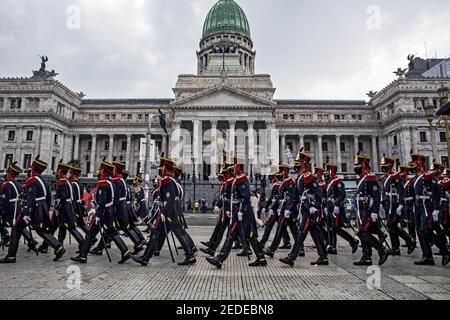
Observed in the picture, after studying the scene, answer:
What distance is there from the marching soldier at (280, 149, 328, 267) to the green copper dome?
7205 cm

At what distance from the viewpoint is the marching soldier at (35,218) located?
24.5 ft

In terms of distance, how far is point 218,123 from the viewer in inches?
1939

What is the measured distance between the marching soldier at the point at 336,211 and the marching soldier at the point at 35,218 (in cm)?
753

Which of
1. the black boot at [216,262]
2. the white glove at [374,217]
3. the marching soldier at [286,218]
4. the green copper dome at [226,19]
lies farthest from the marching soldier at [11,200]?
the green copper dome at [226,19]

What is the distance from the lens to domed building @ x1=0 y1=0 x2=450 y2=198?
45.8 metres

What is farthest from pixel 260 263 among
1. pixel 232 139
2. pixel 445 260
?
pixel 232 139

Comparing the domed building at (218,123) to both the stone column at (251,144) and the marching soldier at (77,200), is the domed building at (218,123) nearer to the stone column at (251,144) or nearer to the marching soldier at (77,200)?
the stone column at (251,144)

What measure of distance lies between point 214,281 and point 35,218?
4.98m

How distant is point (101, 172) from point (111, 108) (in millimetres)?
53500

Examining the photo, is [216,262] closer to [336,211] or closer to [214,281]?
[214,281]

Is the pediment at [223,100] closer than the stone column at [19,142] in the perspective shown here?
No

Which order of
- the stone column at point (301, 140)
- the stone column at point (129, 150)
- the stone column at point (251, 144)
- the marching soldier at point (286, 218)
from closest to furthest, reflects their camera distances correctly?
the marching soldier at point (286, 218)
the stone column at point (251, 144)
the stone column at point (301, 140)
the stone column at point (129, 150)

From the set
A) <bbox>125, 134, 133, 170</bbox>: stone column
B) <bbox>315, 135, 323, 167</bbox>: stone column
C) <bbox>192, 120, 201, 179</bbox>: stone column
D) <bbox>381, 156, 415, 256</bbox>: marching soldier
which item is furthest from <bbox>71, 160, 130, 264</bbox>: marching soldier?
<bbox>315, 135, 323, 167</bbox>: stone column

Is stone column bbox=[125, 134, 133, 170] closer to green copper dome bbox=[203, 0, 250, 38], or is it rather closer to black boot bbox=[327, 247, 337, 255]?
green copper dome bbox=[203, 0, 250, 38]
